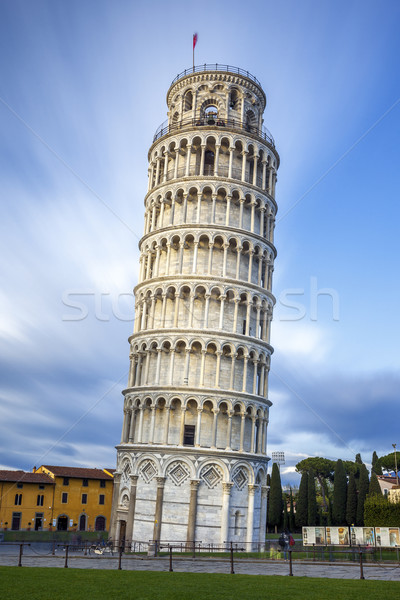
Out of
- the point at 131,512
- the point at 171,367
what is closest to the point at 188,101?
the point at 171,367

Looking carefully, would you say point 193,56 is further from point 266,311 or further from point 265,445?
point 265,445

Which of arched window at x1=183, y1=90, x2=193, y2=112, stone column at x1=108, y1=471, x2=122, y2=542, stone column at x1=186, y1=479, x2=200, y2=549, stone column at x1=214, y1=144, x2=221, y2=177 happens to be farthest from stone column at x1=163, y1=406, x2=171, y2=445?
arched window at x1=183, y1=90, x2=193, y2=112

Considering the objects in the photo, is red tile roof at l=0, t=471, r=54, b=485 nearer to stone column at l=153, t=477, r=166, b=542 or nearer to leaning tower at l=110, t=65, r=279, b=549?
leaning tower at l=110, t=65, r=279, b=549

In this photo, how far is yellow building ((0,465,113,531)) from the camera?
2827 inches

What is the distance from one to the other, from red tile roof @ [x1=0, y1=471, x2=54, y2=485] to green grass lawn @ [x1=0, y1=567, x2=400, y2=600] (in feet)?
178

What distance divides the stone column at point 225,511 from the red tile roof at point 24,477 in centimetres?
3924

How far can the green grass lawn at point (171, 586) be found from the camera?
1623 centimetres

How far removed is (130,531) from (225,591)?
93.6ft

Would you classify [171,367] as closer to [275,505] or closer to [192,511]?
[192,511]

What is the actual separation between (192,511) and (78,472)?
41094 mm

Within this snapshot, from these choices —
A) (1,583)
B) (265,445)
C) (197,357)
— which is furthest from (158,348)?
(1,583)

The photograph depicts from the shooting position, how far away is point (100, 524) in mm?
76812

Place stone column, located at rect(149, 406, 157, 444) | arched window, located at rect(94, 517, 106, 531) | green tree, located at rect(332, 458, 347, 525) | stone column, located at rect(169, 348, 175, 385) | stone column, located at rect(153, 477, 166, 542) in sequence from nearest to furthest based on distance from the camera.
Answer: stone column, located at rect(153, 477, 166, 542) → stone column, located at rect(149, 406, 157, 444) → stone column, located at rect(169, 348, 175, 385) → arched window, located at rect(94, 517, 106, 531) → green tree, located at rect(332, 458, 347, 525)

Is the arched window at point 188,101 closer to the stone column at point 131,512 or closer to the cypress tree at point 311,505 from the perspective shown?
the stone column at point 131,512
